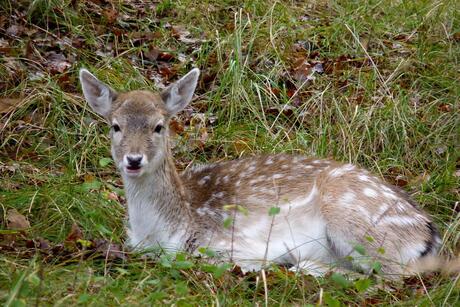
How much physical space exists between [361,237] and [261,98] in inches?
93.5

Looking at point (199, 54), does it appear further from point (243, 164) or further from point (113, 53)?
point (243, 164)

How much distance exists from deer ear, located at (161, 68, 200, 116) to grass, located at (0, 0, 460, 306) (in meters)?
0.69

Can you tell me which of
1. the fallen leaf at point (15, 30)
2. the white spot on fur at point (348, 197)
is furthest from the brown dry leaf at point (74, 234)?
the fallen leaf at point (15, 30)

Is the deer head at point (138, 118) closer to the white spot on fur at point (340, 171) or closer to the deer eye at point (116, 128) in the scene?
the deer eye at point (116, 128)

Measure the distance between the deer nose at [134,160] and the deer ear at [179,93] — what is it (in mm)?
587

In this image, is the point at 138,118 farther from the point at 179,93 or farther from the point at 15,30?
the point at 15,30

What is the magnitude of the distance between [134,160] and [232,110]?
2181 millimetres

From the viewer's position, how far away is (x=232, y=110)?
7668mm

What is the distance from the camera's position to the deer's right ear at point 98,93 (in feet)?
20.0

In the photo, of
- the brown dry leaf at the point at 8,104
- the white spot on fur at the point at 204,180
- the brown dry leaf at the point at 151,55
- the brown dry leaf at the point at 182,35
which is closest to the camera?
the white spot on fur at the point at 204,180

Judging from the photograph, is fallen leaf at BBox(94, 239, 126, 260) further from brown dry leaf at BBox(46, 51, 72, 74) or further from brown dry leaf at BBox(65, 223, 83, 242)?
brown dry leaf at BBox(46, 51, 72, 74)

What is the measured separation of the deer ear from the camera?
6082 mm

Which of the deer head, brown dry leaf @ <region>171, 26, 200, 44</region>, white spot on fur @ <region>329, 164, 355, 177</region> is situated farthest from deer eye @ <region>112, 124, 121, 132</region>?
brown dry leaf @ <region>171, 26, 200, 44</region>

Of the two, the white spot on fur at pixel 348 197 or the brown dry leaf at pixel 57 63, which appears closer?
the white spot on fur at pixel 348 197
